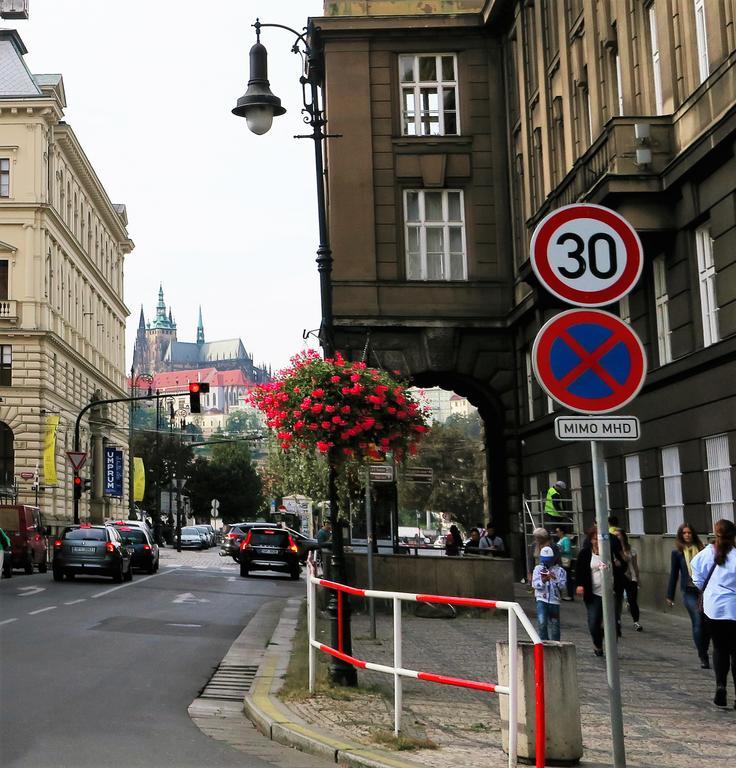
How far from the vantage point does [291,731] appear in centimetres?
876

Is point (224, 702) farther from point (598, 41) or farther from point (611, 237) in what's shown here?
point (598, 41)

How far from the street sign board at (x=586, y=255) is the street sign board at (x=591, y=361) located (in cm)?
15

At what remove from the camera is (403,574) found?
22094 mm

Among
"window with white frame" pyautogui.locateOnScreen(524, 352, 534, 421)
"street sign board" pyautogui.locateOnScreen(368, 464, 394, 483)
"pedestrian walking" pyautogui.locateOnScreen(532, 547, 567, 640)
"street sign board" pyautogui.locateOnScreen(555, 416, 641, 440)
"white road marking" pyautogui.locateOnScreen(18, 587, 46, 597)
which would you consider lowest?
"white road marking" pyautogui.locateOnScreen(18, 587, 46, 597)

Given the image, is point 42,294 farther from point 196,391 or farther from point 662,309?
point 662,309

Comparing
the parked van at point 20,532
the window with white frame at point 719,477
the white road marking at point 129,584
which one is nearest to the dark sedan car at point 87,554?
the white road marking at point 129,584

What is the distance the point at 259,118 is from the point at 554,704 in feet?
30.6

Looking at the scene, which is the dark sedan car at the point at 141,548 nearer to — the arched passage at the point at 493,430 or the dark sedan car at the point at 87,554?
the dark sedan car at the point at 87,554

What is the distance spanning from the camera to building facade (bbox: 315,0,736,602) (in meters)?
22.0

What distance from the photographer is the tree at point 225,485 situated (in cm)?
11931

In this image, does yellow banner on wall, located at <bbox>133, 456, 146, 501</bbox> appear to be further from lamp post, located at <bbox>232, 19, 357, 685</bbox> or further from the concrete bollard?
the concrete bollard

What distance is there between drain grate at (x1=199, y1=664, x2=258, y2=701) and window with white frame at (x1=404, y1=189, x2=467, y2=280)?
19767 mm

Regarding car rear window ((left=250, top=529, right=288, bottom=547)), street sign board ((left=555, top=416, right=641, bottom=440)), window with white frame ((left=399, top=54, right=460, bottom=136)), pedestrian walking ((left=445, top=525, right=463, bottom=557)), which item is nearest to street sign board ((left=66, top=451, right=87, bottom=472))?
car rear window ((left=250, top=529, right=288, bottom=547))

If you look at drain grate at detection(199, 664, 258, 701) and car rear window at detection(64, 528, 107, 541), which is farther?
car rear window at detection(64, 528, 107, 541)
